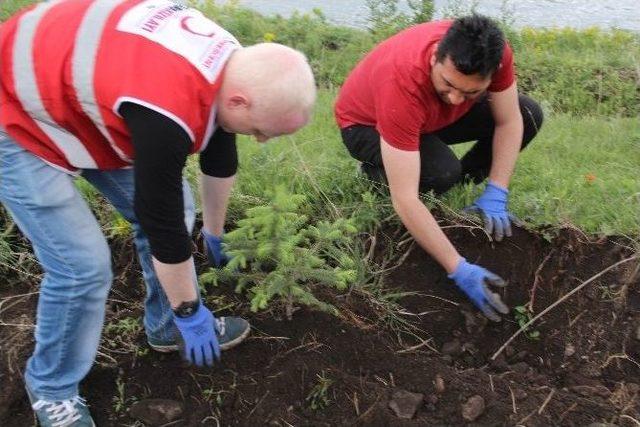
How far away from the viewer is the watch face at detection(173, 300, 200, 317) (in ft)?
6.52

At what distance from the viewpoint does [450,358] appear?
8.54 ft

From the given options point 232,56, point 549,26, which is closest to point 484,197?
point 232,56

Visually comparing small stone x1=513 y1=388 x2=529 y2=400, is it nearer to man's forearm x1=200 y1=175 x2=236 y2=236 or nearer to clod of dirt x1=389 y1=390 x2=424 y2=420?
clod of dirt x1=389 y1=390 x2=424 y2=420

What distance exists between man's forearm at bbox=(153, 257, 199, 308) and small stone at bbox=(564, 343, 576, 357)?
156 cm

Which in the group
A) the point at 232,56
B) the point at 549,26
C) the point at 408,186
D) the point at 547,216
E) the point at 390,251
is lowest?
the point at 549,26

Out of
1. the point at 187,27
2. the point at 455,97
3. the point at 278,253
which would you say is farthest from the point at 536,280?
the point at 187,27

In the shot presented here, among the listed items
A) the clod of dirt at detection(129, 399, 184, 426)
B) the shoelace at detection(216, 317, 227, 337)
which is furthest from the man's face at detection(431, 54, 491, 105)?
the clod of dirt at detection(129, 399, 184, 426)

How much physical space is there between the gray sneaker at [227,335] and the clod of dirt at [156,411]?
7.9 inches

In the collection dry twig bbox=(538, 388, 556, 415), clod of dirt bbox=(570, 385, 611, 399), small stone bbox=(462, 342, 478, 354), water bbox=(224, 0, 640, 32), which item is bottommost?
water bbox=(224, 0, 640, 32)

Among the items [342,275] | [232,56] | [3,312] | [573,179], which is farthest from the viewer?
[573,179]

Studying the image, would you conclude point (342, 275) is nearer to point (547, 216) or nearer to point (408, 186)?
point (408, 186)

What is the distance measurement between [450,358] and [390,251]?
518 millimetres

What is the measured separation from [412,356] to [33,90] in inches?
62.3

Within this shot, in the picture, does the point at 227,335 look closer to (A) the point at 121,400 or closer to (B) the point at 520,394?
(A) the point at 121,400
